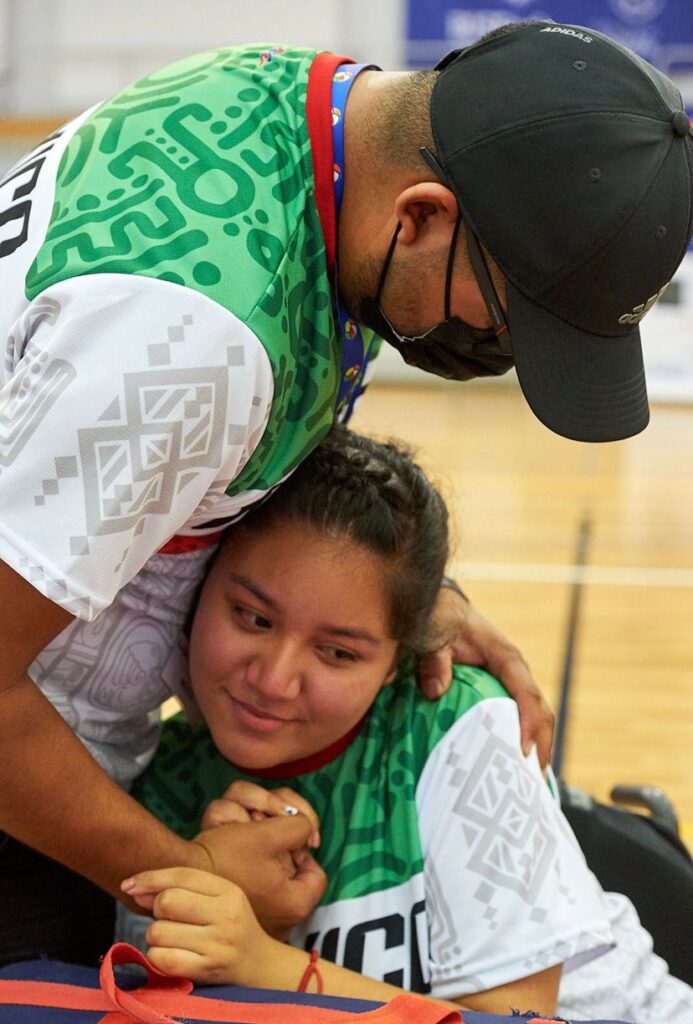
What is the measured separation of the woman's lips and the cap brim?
0.43 metres

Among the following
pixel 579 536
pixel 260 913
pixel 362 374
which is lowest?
pixel 579 536

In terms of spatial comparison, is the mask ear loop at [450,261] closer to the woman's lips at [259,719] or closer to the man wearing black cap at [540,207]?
the man wearing black cap at [540,207]

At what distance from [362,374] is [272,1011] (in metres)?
0.64

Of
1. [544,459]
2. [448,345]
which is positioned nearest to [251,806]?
[448,345]

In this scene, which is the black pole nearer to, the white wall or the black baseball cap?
the black baseball cap

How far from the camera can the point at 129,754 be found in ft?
4.78

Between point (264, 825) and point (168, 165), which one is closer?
point (168, 165)

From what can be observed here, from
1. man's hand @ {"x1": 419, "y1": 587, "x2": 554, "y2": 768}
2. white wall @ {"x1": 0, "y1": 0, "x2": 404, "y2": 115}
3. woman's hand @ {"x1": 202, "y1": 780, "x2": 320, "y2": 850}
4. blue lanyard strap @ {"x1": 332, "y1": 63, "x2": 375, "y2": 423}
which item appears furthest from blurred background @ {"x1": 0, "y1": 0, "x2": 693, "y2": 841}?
woman's hand @ {"x1": 202, "y1": 780, "x2": 320, "y2": 850}

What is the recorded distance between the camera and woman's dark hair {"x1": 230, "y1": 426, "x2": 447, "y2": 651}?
1.37 meters

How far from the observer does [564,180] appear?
3.42 ft

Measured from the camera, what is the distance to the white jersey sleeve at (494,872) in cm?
129

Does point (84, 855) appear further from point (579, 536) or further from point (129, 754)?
point (579, 536)

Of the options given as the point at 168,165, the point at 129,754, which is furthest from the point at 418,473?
the point at 168,165

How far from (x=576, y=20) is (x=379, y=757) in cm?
637
